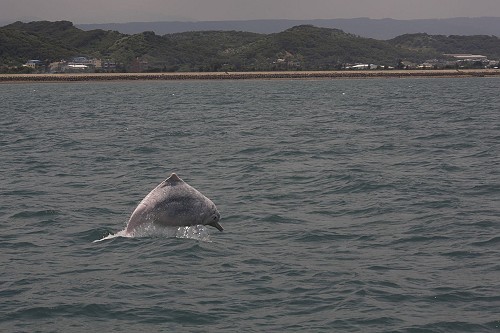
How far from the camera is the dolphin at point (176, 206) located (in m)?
13.0

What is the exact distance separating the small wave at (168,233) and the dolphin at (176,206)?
0.46 m

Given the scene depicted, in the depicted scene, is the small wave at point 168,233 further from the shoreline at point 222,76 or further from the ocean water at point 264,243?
the shoreline at point 222,76

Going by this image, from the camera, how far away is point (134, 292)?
38.5 ft

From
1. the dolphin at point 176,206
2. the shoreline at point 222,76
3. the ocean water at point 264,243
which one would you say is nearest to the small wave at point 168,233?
the ocean water at point 264,243

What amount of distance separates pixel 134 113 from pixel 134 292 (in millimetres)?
42882

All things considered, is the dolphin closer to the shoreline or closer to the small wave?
the small wave

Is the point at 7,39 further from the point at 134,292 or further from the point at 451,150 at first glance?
the point at 134,292

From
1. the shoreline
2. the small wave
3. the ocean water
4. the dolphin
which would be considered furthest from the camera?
the shoreline

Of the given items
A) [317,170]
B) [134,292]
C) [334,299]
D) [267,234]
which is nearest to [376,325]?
[334,299]

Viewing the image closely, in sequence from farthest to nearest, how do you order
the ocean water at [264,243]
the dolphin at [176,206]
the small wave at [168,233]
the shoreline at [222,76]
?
the shoreline at [222,76], the small wave at [168,233], the dolphin at [176,206], the ocean water at [264,243]

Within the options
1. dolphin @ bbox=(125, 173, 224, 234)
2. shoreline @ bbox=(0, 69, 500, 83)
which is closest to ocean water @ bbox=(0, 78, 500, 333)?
dolphin @ bbox=(125, 173, 224, 234)

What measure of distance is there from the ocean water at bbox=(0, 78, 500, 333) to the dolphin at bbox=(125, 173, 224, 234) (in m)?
0.65

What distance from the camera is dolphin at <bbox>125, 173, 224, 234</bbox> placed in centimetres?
1298

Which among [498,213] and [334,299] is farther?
[498,213]
